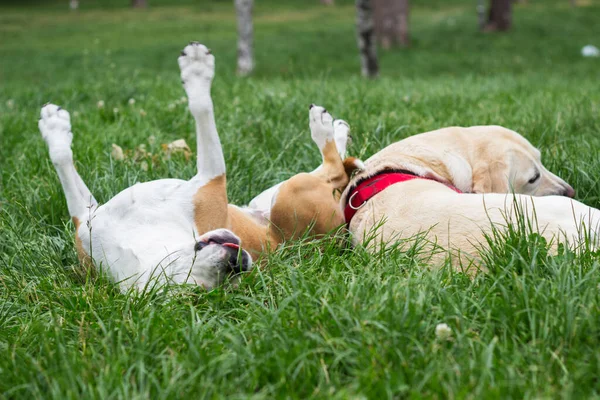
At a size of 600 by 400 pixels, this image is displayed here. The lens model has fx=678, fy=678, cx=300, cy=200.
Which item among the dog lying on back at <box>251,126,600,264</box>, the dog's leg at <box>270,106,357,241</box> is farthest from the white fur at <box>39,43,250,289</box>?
the dog lying on back at <box>251,126,600,264</box>

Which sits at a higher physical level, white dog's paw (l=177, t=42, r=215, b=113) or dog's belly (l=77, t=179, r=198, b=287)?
white dog's paw (l=177, t=42, r=215, b=113)

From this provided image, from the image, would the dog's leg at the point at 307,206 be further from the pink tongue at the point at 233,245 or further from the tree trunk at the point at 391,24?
the tree trunk at the point at 391,24

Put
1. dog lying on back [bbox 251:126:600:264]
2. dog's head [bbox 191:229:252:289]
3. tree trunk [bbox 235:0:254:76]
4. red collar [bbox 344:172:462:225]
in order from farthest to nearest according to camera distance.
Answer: tree trunk [bbox 235:0:254:76]
red collar [bbox 344:172:462:225]
dog lying on back [bbox 251:126:600:264]
dog's head [bbox 191:229:252:289]

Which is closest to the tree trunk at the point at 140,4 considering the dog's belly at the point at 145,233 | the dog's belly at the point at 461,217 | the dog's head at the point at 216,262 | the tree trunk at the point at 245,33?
the tree trunk at the point at 245,33

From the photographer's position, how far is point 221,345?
2.38 m

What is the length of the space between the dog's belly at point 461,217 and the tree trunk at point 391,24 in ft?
44.1

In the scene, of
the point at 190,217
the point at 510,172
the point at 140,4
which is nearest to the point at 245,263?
the point at 190,217

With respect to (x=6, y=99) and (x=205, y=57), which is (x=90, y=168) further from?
(x=6, y=99)

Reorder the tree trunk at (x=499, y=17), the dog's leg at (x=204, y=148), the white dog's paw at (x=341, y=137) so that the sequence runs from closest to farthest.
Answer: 1. the dog's leg at (x=204, y=148)
2. the white dog's paw at (x=341, y=137)
3. the tree trunk at (x=499, y=17)

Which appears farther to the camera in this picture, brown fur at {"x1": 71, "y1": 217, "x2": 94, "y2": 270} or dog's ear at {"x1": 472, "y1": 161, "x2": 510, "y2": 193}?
dog's ear at {"x1": 472, "y1": 161, "x2": 510, "y2": 193}

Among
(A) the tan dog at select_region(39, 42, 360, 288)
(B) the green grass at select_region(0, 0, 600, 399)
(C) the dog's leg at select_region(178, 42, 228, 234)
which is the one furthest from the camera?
(C) the dog's leg at select_region(178, 42, 228, 234)

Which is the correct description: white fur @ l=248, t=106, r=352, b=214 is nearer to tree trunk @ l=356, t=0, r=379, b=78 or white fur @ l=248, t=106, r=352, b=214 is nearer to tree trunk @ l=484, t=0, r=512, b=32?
tree trunk @ l=356, t=0, r=379, b=78

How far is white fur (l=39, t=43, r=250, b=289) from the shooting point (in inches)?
117

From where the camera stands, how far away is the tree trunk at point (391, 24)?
1627 cm
